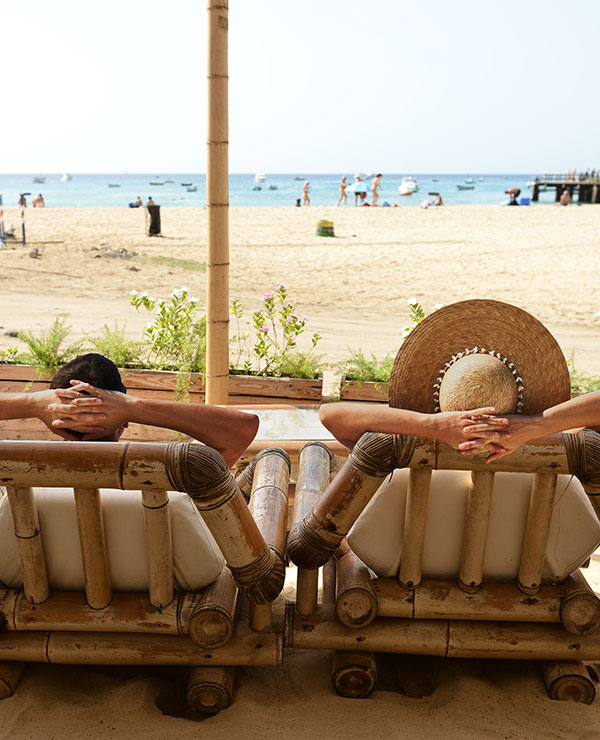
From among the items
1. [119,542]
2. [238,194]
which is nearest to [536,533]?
[119,542]

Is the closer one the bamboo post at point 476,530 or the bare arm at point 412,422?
the bare arm at point 412,422

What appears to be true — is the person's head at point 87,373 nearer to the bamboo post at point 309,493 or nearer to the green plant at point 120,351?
the bamboo post at point 309,493

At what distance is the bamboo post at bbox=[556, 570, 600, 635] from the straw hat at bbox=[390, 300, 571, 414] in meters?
0.60

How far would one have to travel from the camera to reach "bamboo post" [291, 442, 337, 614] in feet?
7.90

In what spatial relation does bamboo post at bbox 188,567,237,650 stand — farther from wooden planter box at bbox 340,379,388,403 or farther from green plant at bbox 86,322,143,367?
green plant at bbox 86,322,143,367

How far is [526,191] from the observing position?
274ft

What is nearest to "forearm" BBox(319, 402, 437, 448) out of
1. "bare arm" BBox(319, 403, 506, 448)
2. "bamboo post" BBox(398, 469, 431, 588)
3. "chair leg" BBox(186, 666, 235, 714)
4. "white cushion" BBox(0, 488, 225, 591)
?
"bare arm" BBox(319, 403, 506, 448)

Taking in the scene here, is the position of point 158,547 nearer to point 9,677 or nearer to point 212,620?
point 212,620

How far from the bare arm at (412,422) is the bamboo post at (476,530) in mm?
167

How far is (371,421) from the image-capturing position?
2.19 metres

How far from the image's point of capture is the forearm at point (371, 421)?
2.10 meters

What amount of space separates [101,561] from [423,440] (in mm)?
1036

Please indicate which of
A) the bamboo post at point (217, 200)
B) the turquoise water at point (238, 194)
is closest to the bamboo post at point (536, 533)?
the bamboo post at point (217, 200)
